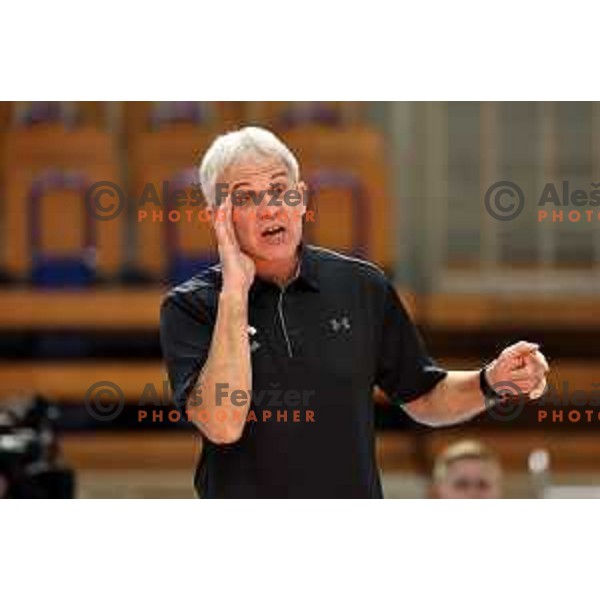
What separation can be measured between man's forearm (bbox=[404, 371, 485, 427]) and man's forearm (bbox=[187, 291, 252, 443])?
0.77 ft

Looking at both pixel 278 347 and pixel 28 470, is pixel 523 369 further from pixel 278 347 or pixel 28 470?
pixel 28 470

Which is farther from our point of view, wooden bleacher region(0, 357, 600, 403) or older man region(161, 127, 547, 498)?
wooden bleacher region(0, 357, 600, 403)

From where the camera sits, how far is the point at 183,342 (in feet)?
5.05

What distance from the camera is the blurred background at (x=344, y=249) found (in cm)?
366

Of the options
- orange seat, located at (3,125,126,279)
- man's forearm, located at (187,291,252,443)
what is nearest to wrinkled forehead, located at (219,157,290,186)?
man's forearm, located at (187,291,252,443)

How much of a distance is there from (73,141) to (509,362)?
253 cm

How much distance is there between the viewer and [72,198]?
3789 millimetres

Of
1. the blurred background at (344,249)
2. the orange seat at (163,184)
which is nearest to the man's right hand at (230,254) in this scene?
the blurred background at (344,249)

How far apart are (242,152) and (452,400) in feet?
1.13

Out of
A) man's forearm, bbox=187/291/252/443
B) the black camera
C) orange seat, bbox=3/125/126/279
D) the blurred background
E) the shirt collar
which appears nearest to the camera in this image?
man's forearm, bbox=187/291/252/443

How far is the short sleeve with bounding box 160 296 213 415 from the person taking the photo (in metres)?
1.52

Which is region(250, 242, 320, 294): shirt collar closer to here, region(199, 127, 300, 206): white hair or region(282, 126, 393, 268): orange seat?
region(199, 127, 300, 206): white hair

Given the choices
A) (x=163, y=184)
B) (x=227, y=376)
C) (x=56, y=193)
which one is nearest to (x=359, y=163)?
(x=163, y=184)
